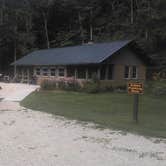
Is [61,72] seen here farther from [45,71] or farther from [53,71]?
[45,71]

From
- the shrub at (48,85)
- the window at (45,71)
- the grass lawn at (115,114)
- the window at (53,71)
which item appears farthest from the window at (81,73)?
the grass lawn at (115,114)

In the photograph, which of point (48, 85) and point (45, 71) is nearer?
point (48, 85)

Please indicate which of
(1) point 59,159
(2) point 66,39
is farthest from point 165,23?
(2) point 66,39

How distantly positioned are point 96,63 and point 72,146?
21839mm

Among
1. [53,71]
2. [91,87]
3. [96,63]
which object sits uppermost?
[96,63]

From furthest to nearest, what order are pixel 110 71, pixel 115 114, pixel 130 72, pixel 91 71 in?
pixel 130 72 → pixel 110 71 → pixel 91 71 → pixel 115 114

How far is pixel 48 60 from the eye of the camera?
38562mm

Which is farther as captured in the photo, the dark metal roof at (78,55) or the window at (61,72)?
the window at (61,72)

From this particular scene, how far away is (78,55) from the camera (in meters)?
35.7

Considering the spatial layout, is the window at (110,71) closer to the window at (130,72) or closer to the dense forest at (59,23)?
the window at (130,72)

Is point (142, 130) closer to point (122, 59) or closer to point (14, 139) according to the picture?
point (14, 139)

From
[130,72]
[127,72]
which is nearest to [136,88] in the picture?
[127,72]

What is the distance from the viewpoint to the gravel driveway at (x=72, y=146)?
26.5 ft

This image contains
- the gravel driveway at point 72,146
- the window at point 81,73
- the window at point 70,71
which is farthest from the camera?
the window at point 70,71
